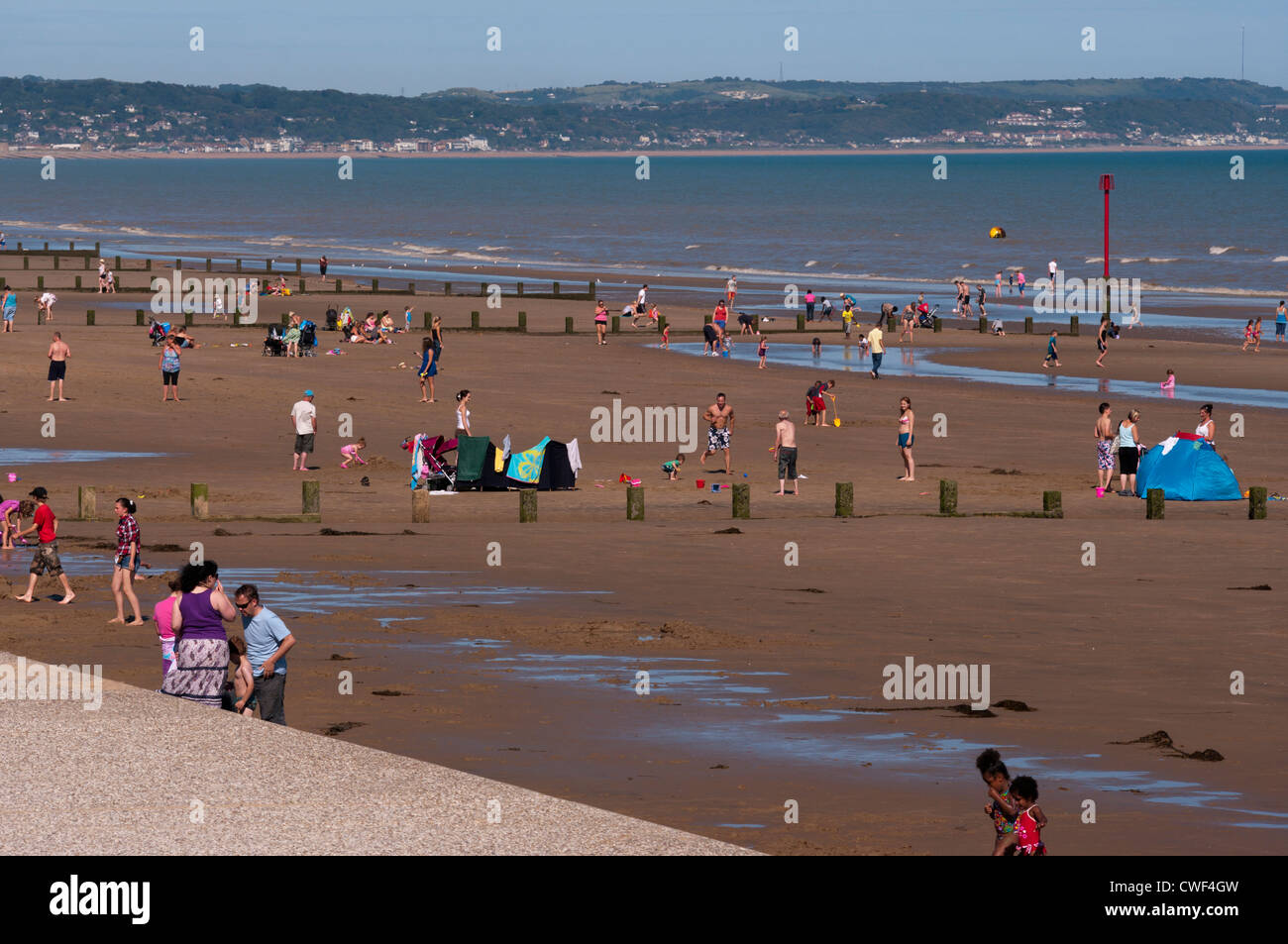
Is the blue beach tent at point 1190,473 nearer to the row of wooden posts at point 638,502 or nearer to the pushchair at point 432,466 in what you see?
the row of wooden posts at point 638,502

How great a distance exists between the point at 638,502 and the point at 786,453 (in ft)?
11.2

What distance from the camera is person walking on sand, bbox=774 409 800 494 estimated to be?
2709 cm

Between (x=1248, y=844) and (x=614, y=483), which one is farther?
(x=614, y=483)

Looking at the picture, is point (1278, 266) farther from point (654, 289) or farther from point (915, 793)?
point (915, 793)

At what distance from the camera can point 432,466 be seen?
27203 mm

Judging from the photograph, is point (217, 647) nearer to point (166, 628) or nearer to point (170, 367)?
point (166, 628)

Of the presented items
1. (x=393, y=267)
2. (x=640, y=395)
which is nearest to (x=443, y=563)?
(x=640, y=395)

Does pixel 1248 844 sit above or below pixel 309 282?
below

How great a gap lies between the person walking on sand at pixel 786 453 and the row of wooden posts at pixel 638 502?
5.52 feet

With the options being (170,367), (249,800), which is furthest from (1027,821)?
(170,367)

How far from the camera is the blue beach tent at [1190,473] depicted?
27.1 m

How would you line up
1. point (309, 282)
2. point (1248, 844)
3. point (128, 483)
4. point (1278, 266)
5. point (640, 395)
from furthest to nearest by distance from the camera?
point (1278, 266) → point (309, 282) → point (640, 395) → point (128, 483) → point (1248, 844)

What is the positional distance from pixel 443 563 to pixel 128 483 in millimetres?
7860
